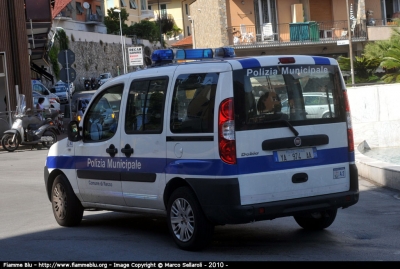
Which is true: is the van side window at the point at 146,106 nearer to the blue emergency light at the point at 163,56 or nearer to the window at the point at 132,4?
the blue emergency light at the point at 163,56

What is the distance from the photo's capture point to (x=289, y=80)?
7516 mm

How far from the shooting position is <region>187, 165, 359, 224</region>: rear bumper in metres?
7.04

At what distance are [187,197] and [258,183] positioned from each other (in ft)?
2.66

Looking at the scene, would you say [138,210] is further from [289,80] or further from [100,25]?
[100,25]

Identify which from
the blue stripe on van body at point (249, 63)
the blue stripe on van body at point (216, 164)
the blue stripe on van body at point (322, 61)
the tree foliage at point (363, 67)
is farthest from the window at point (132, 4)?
the blue stripe on van body at point (249, 63)

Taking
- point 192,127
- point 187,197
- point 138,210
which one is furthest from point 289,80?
point 138,210

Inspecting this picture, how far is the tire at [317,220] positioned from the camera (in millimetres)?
8438

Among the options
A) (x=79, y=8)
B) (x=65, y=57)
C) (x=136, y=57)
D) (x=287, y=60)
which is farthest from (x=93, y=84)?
(x=287, y=60)

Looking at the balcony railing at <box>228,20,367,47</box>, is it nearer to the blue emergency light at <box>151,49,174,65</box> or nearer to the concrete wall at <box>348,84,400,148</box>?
the concrete wall at <box>348,84,400,148</box>

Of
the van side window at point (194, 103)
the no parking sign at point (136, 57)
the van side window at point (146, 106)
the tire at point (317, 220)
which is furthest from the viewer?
the no parking sign at point (136, 57)

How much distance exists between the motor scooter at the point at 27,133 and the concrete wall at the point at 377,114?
10.4m

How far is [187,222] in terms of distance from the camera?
7.58 meters

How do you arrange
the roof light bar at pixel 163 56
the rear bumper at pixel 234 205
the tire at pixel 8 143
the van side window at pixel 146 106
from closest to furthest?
the rear bumper at pixel 234 205 < the van side window at pixel 146 106 < the roof light bar at pixel 163 56 < the tire at pixel 8 143

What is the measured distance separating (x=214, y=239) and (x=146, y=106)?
1.73 meters
